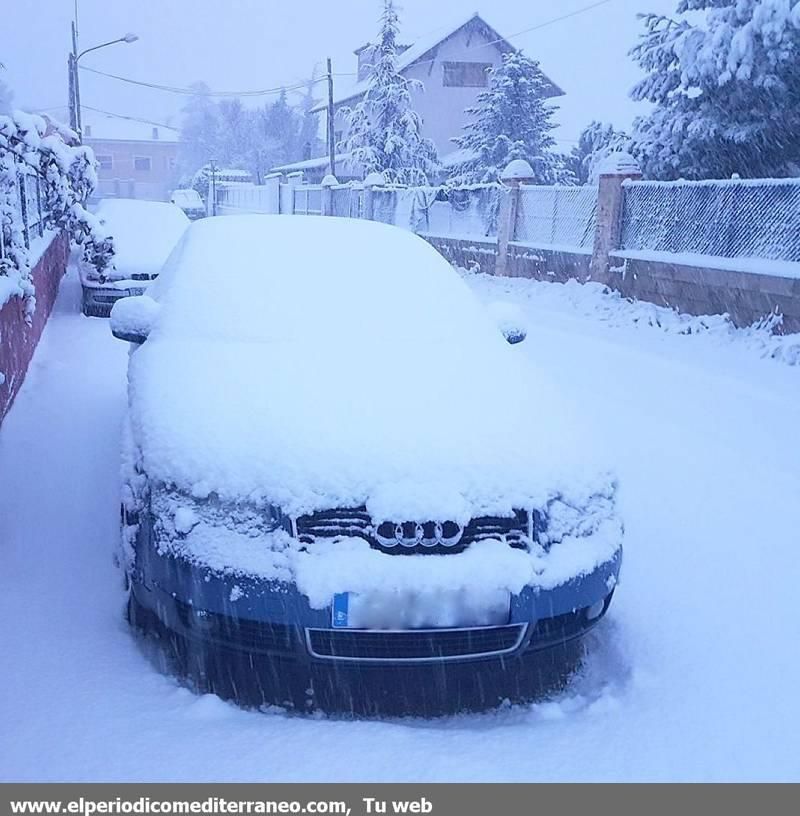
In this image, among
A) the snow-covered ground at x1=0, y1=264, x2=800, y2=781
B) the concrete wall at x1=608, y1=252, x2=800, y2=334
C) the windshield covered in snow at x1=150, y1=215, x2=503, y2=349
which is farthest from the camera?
the concrete wall at x1=608, y1=252, x2=800, y2=334

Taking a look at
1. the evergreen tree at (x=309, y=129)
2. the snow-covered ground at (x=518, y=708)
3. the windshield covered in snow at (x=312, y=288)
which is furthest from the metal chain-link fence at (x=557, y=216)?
the evergreen tree at (x=309, y=129)

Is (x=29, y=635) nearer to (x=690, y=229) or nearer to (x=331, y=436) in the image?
(x=331, y=436)

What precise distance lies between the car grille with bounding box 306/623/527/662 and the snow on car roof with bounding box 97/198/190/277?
8372 mm

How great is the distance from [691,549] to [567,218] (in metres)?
11.1

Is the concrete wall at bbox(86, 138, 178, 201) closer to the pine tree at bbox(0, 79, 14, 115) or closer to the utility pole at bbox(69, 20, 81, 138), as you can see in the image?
the utility pole at bbox(69, 20, 81, 138)

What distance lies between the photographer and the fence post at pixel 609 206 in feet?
41.9

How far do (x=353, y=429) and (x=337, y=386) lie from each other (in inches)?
14.7

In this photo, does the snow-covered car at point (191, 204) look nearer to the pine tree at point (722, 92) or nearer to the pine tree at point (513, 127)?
the pine tree at point (513, 127)

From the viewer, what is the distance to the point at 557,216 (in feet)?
48.4

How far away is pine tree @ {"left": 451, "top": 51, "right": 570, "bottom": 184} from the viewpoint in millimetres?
25141

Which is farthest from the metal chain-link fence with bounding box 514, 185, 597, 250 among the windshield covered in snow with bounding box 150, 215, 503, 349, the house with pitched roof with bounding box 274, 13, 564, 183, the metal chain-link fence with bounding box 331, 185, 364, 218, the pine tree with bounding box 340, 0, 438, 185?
the house with pitched roof with bounding box 274, 13, 564, 183

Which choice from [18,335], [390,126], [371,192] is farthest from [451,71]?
[18,335]

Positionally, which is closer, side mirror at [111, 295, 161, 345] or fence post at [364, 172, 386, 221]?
side mirror at [111, 295, 161, 345]

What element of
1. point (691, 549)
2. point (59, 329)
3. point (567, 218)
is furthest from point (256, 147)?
point (691, 549)
